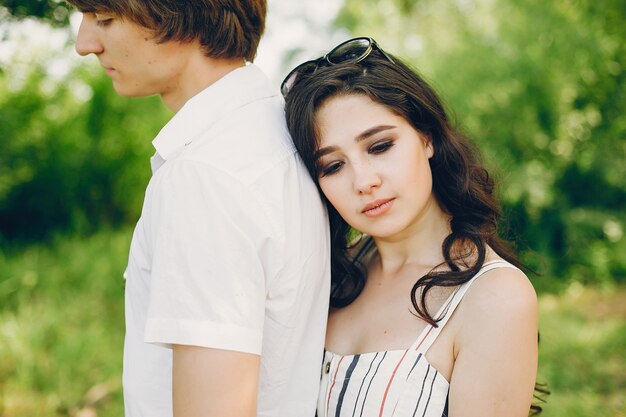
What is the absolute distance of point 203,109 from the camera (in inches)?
65.8

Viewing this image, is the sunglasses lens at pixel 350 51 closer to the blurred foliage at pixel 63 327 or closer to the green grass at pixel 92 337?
the blurred foliage at pixel 63 327

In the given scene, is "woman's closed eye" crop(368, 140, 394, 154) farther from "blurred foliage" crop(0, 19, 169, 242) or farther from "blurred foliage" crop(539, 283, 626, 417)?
"blurred foliage" crop(0, 19, 169, 242)

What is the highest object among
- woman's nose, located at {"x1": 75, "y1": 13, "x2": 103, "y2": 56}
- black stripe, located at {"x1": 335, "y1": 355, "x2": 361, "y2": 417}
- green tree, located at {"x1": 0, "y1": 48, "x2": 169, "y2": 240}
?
green tree, located at {"x1": 0, "y1": 48, "x2": 169, "y2": 240}

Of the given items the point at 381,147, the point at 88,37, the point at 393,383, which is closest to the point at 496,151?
the point at 381,147

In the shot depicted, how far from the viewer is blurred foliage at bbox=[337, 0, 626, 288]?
612cm

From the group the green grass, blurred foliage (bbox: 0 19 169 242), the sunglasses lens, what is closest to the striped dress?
the sunglasses lens

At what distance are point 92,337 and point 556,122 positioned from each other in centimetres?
445

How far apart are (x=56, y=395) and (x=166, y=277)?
2.96m

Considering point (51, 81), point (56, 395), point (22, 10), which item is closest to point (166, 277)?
point (22, 10)

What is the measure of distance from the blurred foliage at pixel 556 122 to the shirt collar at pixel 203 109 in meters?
4.59

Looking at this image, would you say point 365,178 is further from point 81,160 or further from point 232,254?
point 81,160

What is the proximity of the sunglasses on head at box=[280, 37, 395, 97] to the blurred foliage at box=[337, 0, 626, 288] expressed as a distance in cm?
424

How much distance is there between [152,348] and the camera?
160cm

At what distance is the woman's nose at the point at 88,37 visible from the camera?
171cm
